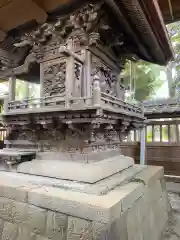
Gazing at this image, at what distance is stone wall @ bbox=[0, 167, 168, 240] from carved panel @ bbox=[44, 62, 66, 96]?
163 cm

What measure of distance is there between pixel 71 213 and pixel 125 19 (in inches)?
122

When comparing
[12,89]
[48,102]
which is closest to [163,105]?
[48,102]

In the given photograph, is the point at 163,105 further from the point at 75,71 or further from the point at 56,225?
the point at 56,225

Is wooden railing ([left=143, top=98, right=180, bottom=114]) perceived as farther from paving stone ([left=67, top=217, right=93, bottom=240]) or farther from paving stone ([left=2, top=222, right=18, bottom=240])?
paving stone ([left=2, top=222, right=18, bottom=240])

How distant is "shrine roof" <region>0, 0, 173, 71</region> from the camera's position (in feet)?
5.16

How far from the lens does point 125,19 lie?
10.7 feet

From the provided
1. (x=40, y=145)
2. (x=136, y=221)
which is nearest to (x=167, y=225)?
(x=136, y=221)

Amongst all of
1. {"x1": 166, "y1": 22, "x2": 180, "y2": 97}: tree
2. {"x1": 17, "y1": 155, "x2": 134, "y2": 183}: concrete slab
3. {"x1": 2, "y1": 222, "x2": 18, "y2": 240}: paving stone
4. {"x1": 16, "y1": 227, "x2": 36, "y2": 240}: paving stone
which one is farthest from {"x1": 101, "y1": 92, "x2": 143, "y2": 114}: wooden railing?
{"x1": 166, "y1": 22, "x2": 180, "y2": 97}: tree

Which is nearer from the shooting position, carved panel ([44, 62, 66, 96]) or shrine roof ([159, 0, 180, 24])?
shrine roof ([159, 0, 180, 24])

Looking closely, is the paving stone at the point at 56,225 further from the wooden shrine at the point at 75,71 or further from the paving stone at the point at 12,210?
the wooden shrine at the point at 75,71

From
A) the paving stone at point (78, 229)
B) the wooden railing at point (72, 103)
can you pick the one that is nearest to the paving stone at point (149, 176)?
the wooden railing at point (72, 103)

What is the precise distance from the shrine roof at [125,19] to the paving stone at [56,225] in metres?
2.12

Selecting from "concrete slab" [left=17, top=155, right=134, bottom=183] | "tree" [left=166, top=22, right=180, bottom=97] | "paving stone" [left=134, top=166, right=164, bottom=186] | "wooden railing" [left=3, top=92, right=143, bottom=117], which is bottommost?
"paving stone" [left=134, top=166, right=164, bottom=186]

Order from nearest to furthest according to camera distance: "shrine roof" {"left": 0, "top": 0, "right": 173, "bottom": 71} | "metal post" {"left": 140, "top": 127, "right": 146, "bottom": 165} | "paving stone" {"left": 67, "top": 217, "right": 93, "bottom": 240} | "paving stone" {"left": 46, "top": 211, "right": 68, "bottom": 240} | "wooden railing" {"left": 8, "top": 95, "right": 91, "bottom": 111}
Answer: "shrine roof" {"left": 0, "top": 0, "right": 173, "bottom": 71} → "paving stone" {"left": 67, "top": 217, "right": 93, "bottom": 240} → "paving stone" {"left": 46, "top": 211, "right": 68, "bottom": 240} → "wooden railing" {"left": 8, "top": 95, "right": 91, "bottom": 111} → "metal post" {"left": 140, "top": 127, "right": 146, "bottom": 165}
